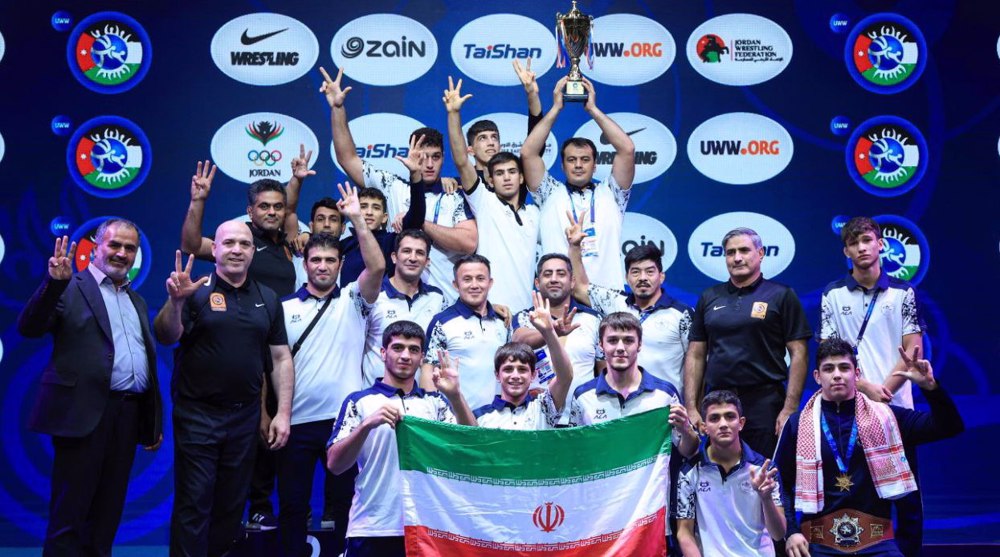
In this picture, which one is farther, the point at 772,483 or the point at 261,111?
the point at 261,111

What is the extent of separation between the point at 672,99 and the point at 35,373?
5.10 meters

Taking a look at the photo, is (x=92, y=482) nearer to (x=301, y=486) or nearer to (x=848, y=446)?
(x=301, y=486)

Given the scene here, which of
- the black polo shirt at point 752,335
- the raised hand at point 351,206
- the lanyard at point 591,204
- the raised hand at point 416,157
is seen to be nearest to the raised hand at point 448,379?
the raised hand at point 351,206

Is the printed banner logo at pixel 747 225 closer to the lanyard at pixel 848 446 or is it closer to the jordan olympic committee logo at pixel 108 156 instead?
the lanyard at pixel 848 446

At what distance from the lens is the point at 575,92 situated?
6969mm

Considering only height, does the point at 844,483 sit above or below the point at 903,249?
below

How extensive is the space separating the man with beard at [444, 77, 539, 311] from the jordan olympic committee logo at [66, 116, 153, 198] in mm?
2573

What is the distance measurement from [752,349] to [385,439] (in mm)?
2232

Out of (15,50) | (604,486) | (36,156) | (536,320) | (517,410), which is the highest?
(15,50)

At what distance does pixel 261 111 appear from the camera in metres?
8.01

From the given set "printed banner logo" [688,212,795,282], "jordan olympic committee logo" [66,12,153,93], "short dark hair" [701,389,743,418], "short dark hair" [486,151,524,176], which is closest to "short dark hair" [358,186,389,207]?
"short dark hair" [486,151,524,176]

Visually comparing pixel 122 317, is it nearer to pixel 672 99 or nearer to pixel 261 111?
pixel 261 111

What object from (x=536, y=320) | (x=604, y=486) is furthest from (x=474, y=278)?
(x=604, y=486)

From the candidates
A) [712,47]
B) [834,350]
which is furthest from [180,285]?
[712,47]
